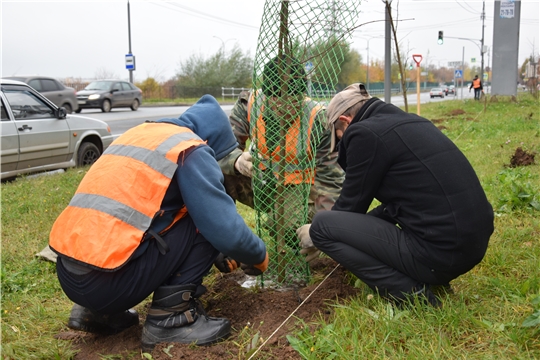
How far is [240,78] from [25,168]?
39019 mm

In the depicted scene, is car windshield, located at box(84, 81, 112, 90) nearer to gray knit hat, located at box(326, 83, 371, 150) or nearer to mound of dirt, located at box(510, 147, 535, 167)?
mound of dirt, located at box(510, 147, 535, 167)

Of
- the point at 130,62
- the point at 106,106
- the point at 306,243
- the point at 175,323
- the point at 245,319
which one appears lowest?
the point at 245,319

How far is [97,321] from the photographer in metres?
2.63

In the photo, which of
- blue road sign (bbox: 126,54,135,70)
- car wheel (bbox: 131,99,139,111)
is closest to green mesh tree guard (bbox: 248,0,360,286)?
car wheel (bbox: 131,99,139,111)

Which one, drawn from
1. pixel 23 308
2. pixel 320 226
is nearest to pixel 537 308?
pixel 320 226

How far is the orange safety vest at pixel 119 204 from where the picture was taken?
7.30ft

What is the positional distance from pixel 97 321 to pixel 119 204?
0.76 meters

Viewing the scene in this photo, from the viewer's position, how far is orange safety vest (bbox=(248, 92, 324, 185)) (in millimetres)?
3059

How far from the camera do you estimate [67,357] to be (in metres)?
2.50

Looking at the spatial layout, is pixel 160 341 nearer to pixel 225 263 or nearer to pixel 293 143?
pixel 225 263

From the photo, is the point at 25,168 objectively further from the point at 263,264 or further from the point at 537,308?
the point at 537,308

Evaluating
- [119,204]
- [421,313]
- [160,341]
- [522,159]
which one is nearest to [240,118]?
[119,204]

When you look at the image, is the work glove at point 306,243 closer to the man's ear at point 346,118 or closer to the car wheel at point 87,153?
the man's ear at point 346,118

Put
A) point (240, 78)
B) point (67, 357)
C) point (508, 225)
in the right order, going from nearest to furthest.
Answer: point (67, 357)
point (508, 225)
point (240, 78)
